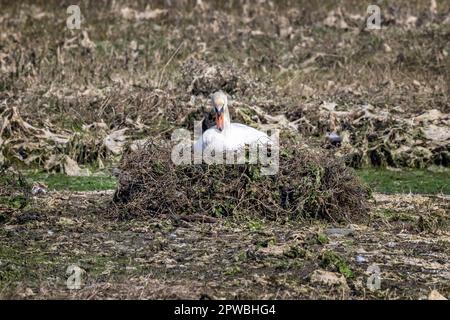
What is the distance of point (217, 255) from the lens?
9234mm

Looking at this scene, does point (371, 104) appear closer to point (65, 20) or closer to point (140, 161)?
point (140, 161)

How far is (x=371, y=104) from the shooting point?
1608 centimetres

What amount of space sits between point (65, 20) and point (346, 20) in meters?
5.82

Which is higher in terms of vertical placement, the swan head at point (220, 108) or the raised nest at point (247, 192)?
the swan head at point (220, 108)

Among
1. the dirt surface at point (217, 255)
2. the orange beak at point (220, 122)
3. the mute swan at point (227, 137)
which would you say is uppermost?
the orange beak at point (220, 122)

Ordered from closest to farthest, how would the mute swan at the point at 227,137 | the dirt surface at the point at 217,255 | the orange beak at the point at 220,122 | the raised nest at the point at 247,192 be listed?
1. the dirt surface at the point at 217,255
2. the raised nest at the point at 247,192
3. the mute swan at the point at 227,137
4. the orange beak at the point at 220,122

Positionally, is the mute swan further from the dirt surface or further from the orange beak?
the dirt surface

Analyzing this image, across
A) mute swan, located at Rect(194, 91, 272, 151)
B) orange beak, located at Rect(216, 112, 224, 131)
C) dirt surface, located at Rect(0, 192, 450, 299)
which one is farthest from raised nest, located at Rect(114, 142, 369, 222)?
orange beak, located at Rect(216, 112, 224, 131)

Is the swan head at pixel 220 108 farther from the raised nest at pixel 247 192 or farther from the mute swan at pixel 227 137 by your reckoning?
the raised nest at pixel 247 192

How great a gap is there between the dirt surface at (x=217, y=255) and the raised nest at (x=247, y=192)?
0.15 m

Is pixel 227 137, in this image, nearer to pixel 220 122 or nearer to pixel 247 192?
pixel 220 122

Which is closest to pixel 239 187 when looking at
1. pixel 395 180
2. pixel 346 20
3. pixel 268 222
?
pixel 268 222

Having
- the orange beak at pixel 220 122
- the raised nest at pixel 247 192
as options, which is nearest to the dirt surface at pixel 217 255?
the raised nest at pixel 247 192

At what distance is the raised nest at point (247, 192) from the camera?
10.5 metres
